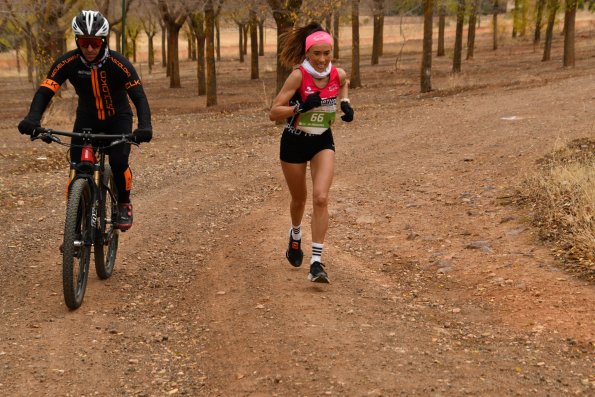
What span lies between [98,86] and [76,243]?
1346 millimetres

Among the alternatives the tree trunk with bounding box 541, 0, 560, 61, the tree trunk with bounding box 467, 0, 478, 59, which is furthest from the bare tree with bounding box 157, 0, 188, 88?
the tree trunk with bounding box 541, 0, 560, 61

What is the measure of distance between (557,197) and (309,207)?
314 centimetres

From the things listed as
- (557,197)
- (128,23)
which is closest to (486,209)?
(557,197)

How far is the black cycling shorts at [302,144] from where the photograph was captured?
21.7 feet

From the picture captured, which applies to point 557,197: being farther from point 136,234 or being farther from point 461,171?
point 136,234

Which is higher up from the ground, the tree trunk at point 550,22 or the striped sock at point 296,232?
the tree trunk at point 550,22

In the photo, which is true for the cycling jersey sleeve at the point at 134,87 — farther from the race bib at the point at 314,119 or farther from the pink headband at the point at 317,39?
the pink headband at the point at 317,39

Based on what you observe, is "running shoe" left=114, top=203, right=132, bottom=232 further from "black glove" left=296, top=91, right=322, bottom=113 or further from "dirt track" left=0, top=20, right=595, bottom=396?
"black glove" left=296, top=91, right=322, bottom=113

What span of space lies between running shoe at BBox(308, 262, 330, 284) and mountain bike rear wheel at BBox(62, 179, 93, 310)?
1.85m

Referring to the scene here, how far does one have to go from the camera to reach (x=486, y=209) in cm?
923

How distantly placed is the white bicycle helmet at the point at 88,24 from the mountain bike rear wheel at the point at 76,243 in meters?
1.14

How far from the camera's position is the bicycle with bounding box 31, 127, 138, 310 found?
582 cm

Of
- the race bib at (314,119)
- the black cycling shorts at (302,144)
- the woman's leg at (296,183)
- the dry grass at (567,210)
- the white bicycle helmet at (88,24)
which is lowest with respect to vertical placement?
the dry grass at (567,210)

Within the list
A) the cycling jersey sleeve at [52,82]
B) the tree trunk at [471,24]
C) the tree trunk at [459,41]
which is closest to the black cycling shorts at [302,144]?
the cycling jersey sleeve at [52,82]
